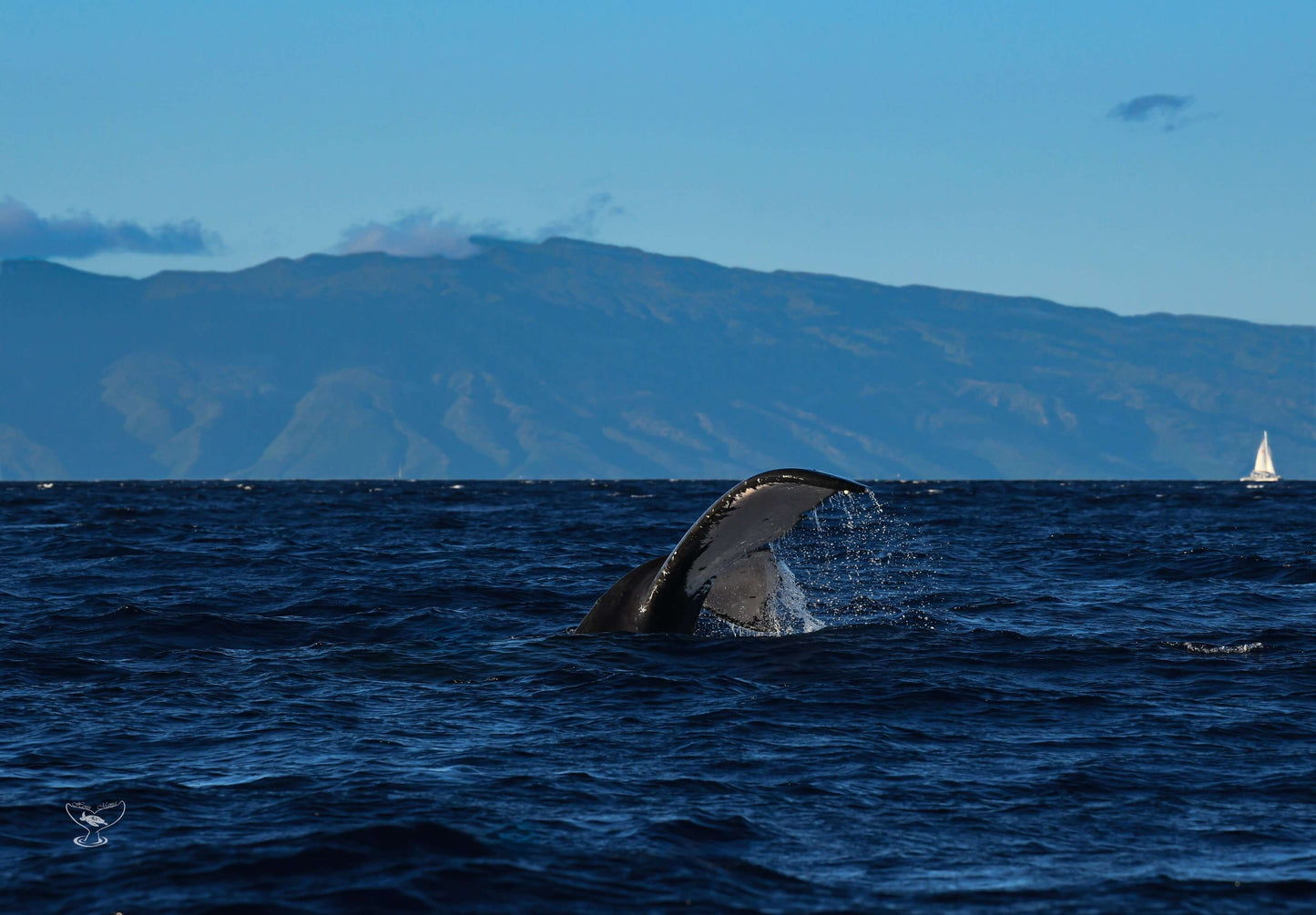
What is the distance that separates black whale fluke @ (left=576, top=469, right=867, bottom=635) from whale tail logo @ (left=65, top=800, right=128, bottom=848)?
528 centimetres

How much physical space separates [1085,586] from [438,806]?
16.5m

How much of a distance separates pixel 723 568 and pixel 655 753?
3.61m

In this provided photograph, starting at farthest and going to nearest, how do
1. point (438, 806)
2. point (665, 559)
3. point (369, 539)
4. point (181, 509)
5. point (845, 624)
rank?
point (181, 509) < point (369, 539) < point (845, 624) < point (665, 559) < point (438, 806)

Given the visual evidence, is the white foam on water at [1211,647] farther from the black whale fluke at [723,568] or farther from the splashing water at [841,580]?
the black whale fluke at [723,568]

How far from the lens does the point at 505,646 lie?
50.6 feet

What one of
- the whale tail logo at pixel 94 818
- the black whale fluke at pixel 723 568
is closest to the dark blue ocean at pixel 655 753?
the whale tail logo at pixel 94 818

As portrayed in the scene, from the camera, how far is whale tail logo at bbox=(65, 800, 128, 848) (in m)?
8.09

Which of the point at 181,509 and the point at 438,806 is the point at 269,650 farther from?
the point at 181,509

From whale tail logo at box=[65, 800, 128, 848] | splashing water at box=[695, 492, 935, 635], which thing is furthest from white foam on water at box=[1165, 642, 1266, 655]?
whale tail logo at box=[65, 800, 128, 848]

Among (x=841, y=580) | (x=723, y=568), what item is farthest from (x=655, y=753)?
(x=841, y=580)

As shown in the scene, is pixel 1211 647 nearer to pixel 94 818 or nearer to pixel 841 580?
pixel 841 580

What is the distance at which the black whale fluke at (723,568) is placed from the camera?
474 inches

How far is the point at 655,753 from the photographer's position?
1029cm

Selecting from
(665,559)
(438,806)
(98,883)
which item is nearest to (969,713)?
(665,559)
